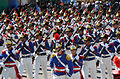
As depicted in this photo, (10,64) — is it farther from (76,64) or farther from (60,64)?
(76,64)

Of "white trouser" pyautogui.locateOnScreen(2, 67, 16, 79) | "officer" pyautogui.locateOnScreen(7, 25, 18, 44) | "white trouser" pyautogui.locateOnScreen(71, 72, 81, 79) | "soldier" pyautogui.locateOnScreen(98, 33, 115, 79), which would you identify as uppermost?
"officer" pyautogui.locateOnScreen(7, 25, 18, 44)

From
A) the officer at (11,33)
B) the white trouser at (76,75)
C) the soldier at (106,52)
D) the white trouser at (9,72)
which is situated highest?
the officer at (11,33)

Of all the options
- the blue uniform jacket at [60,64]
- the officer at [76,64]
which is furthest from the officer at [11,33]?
the officer at [76,64]

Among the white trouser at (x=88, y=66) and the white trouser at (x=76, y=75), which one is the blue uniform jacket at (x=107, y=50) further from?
the white trouser at (x=76, y=75)

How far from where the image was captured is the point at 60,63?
310 inches

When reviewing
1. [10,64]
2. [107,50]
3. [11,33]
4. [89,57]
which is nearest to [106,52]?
[107,50]

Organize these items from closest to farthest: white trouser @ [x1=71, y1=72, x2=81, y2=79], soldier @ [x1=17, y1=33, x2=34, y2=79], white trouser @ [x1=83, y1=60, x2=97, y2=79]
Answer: white trouser @ [x1=71, y1=72, x2=81, y2=79] → white trouser @ [x1=83, y1=60, x2=97, y2=79] → soldier @ [x1=17, y1=33, x2=34, y2=79]

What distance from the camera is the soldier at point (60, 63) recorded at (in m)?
7.70

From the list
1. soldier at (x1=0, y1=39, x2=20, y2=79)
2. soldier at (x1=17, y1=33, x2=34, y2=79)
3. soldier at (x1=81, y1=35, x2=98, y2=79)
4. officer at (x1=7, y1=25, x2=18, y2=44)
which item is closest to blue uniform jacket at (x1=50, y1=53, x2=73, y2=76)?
soldier at (x1=81, y1=35, x2=98, y2=79)

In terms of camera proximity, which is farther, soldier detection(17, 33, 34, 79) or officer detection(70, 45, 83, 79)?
soldier detection(17, 33, 34, 79)

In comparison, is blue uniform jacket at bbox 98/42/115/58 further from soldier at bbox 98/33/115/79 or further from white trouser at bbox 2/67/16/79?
white trouser at bbox 2/67/16/79

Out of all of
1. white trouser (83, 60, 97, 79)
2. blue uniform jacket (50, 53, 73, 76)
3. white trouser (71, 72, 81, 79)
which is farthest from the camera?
white trouser (83, 60, 97, 79)

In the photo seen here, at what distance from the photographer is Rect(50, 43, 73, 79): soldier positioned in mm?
7703

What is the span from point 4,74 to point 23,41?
177 cm
